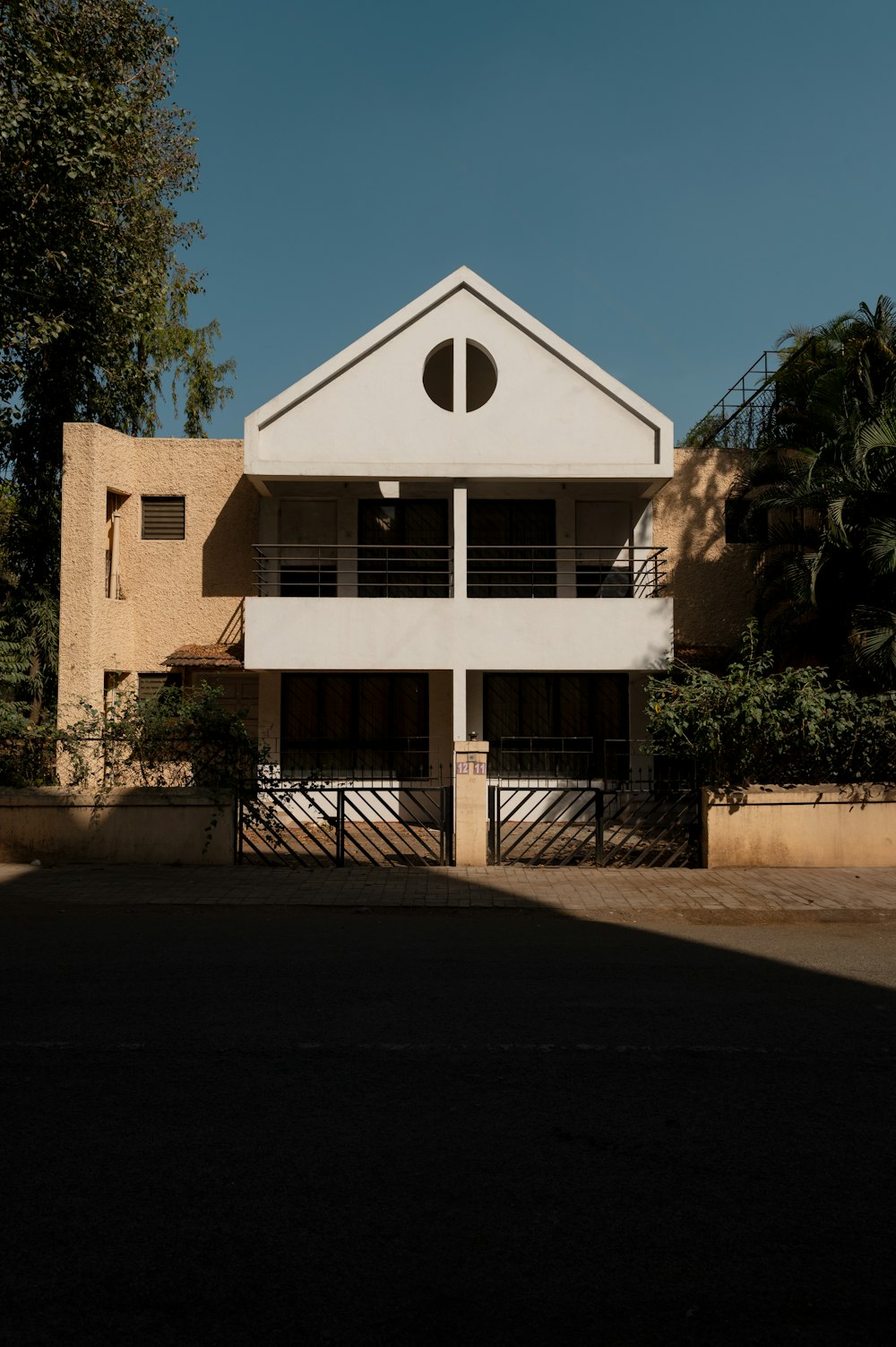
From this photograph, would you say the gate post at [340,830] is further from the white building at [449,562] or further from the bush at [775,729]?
the bush at [775,729]

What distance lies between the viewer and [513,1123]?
4547 mm

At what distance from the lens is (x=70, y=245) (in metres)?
17.6

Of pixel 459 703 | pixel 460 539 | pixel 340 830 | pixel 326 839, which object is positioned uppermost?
pixel 460 539

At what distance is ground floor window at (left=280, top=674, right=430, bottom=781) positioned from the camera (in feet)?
59.3

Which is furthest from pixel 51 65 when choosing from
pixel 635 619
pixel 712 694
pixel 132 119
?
pixel 712 694

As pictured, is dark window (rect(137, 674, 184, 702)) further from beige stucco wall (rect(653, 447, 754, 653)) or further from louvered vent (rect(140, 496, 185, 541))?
beige stucco wall (rect(653, 447, 754, 653))

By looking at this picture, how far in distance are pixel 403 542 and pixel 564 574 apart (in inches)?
120

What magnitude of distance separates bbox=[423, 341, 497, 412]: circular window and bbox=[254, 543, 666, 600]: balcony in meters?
2.72

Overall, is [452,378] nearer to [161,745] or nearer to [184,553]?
[184,553]

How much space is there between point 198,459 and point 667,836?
1134cm

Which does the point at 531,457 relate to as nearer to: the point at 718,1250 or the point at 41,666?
the point at 41,666

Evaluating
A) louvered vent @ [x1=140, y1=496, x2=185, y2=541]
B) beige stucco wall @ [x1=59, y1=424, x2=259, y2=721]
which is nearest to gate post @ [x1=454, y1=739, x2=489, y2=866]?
beige stucco wall @ [x1=59, y1=424, x2=259, y2=721]

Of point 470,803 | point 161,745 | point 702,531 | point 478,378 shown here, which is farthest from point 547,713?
point 161,745

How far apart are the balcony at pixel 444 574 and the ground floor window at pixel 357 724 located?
63.3 inches
